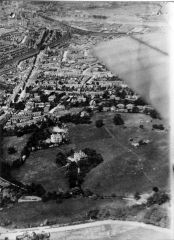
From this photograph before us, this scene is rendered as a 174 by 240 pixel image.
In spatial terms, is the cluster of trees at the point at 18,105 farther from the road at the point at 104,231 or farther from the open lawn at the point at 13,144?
Answer: the road at the point at 104,231

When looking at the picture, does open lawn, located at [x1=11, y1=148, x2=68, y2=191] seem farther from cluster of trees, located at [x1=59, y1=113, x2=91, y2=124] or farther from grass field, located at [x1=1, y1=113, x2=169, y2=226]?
cluster of trees, located at [x1=59, y1=113, x2=91, y2=124]

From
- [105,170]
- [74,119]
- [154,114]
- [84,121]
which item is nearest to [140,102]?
[154,114]

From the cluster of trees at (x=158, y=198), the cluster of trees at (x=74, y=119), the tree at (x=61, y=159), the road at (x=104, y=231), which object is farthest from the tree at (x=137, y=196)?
the cluster of trees at (x=74, y=119)

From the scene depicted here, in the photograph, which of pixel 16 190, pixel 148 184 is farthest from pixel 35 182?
pixel 148 184

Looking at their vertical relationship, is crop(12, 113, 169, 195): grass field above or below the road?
above

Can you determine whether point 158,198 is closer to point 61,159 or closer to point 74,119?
point 61,159

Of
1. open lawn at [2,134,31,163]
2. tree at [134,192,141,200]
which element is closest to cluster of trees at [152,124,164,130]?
tree at [134,192,141,200]
